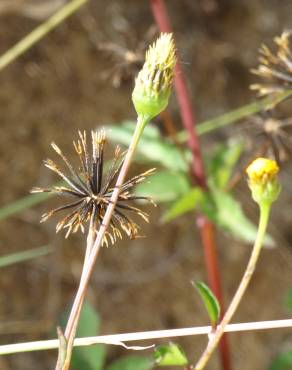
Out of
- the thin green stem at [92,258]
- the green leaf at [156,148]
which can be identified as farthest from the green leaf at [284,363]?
the thin green stem at [92,258]

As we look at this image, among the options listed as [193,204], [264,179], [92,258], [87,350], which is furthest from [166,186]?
[92,258]

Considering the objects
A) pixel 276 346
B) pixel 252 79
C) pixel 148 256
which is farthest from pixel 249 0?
pixel 276 346

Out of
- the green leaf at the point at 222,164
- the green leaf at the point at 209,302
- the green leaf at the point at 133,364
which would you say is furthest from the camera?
the green leaf at the point at 222,164

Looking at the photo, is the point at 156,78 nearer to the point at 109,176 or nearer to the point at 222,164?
the point at 109,176

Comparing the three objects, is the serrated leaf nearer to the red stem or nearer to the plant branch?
the plant branch

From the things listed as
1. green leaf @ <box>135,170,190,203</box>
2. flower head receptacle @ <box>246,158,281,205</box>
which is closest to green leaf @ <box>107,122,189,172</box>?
green leaf @ <box>135,170,190,203</box>

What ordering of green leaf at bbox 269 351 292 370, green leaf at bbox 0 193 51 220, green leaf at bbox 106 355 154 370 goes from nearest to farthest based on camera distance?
green leaf at bbox 106 355 154 370
green leaf at bbox 269 351 292 370
green leaf at bbox 0 193 51 220

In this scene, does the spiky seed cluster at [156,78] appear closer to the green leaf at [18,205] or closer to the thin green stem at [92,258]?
the thin green stem at [92,258]
